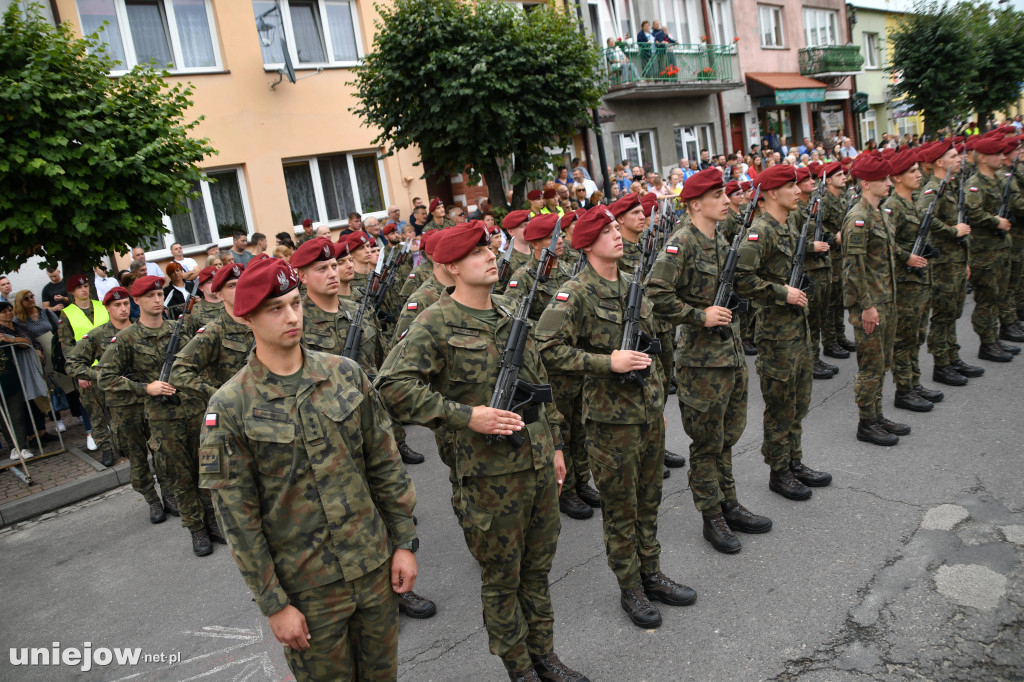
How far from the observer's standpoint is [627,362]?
3.75 meters

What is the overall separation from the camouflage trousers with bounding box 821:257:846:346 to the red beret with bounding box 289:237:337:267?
247 inches

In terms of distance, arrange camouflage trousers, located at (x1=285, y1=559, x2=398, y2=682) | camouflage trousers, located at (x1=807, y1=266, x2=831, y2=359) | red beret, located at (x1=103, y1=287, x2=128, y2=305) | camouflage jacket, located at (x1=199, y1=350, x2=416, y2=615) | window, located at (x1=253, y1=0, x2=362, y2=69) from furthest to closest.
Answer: window, located at (x1=253, y1=0, x2=362, y2=69) → camouflage trousers, located at (x1=807, y1=266, x2=831, y2=359) → red beret, located at (x1=103, y1=287, x2=128, y2=305) → camouflage trousers, located at (x1=285, y1=559, x2=398, y2=682) → camouflage jacket, located at (x1=199, y1=350, x2=416, y2=615)

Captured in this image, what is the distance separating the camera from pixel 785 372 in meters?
5.21

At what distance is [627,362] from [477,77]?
915cm

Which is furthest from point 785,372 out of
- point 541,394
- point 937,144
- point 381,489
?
point 937,144

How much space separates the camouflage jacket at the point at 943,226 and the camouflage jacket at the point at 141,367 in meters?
7.15

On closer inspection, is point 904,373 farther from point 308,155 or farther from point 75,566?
point 308,155

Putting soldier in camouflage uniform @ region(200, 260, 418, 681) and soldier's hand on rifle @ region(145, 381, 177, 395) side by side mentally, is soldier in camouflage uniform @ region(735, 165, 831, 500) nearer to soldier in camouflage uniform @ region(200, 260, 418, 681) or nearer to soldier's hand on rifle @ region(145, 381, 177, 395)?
soldier in camouflage uniform @ region(200, 260, 418, 681)

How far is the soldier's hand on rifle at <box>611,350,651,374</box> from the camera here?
3744mm

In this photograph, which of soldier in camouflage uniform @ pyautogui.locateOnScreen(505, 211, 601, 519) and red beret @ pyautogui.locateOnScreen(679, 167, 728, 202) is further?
soldier in camouflage uniform @ pyautogui.locateOnScreen(505, 211, 601, 519)

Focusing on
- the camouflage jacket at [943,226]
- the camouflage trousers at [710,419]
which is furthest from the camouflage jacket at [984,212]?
the camouflage trousers at [710,419]

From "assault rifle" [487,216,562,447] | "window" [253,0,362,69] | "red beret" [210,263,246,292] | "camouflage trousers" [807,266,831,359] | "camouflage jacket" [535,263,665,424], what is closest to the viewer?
"assault rifle" [487,216,562,447]

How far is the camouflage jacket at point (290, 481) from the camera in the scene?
2.55 metres

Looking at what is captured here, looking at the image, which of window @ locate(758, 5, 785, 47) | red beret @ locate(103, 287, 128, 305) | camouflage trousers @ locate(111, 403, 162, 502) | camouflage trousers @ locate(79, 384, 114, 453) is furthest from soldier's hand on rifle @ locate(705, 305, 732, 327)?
window @ locate(758, 5, 785, 47)
